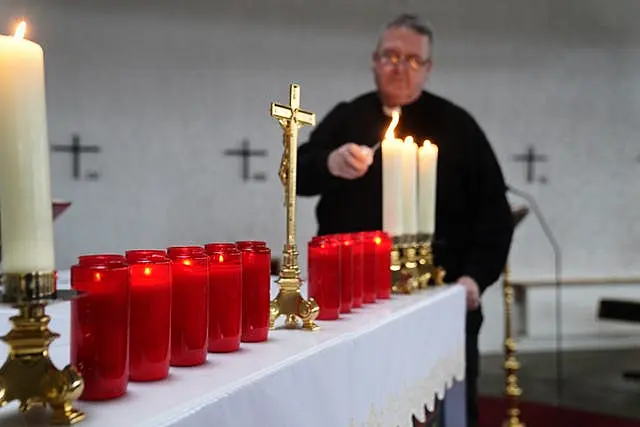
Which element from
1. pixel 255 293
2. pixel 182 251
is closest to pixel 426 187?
pixel 255 293

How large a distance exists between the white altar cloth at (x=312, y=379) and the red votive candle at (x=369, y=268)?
33 millimetres

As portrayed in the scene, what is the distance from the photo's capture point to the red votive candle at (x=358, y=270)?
1.52m

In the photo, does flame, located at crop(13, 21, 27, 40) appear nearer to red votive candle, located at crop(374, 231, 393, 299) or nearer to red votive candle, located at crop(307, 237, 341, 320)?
red votive candle, located at crop(307, 237, 341, 320)

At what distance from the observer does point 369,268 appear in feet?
5.33

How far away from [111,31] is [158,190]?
1.25m

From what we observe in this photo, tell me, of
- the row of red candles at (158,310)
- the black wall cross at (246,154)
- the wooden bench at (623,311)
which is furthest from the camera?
the black wall cross at (246,154)

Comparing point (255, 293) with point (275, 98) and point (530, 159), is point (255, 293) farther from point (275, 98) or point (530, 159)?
point (530, 159)

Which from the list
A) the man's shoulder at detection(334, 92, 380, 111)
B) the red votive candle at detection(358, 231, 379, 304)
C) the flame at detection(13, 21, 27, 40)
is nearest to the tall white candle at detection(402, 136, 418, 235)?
the red votive candle at detection(358, 231, 379, 304)

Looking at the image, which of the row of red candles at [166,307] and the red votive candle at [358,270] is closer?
the row of red candles at [166,307]

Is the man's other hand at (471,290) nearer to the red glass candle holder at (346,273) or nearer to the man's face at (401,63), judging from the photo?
the man's face at (401,63)

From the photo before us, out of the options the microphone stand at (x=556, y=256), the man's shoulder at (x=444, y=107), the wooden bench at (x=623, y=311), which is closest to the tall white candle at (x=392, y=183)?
the man's shoulder at (x=444, y=107)

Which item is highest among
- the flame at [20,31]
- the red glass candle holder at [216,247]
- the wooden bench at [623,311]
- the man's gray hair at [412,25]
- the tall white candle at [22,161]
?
the man's gray hair at [412,25]

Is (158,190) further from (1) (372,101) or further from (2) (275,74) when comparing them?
(1) (372,101)

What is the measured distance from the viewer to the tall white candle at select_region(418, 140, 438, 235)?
204 cm
